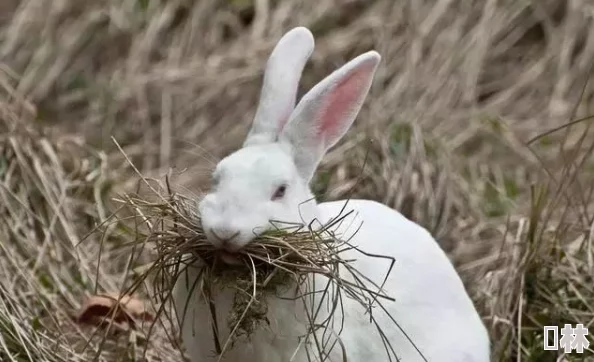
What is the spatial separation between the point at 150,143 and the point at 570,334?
82.7 inches

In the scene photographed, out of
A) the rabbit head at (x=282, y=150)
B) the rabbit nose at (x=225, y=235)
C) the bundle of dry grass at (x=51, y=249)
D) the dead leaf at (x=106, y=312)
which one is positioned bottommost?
the dead leaf at (x=106, y=312)

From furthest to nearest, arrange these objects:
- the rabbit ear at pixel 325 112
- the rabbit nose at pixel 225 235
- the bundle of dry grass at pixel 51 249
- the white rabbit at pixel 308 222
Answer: the bundle of dry grass at pixel 51 249
the rabbit ear at pixel 325 112
the white rabbit at pixel 308 222
the rabbit nose at pixel 225 235

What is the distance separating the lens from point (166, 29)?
551 centimetres

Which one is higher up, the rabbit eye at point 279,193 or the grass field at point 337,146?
the rabbit eye at point 279,193

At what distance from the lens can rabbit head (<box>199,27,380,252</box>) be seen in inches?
95.8

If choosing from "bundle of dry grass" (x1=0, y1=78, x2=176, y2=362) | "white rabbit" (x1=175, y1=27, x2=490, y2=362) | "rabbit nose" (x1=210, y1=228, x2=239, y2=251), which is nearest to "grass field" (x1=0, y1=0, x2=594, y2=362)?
"bundle of dry grass" (x1=0, y1=78, x2=176, y2=362)

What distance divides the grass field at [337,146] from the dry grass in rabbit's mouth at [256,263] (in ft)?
1.51

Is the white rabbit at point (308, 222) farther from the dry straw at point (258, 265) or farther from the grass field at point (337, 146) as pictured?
the grass field at point (337, 146)

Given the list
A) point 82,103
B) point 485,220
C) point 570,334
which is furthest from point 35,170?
point 570,334

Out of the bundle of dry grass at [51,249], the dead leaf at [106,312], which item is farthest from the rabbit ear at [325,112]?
the dead leaf at [106,312]

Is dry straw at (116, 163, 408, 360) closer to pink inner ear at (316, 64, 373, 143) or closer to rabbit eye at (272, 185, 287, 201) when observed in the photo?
rabbit eye at (272, 185, 287, 201)

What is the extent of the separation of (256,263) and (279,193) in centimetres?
16

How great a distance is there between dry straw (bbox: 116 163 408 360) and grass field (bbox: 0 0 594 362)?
45 cm

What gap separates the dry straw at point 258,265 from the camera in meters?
2.49
